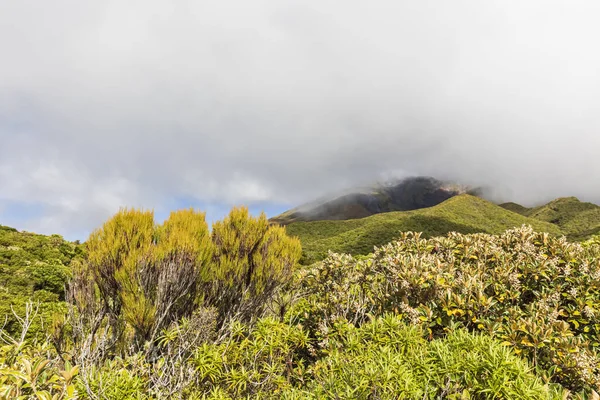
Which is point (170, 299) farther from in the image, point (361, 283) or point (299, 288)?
point (361, 283)

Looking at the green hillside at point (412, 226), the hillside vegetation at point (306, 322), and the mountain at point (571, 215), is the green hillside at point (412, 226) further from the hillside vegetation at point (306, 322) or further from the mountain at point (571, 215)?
the hillside vegetation at point (306, 322)

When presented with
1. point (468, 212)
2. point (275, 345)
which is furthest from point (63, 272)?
point (468, 212)

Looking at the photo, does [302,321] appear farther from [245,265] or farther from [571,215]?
[571,215]

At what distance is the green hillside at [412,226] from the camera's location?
241 ft

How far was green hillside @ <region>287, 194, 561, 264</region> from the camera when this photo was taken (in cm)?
7331

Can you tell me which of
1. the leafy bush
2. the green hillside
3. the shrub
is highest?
the green hillside

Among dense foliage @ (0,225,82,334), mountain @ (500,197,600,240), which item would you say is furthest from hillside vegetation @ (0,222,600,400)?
mountain @ (500,197,600,240)

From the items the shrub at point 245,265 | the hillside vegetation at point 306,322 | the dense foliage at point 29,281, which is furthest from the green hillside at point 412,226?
the hillside vegetation at point 306,322

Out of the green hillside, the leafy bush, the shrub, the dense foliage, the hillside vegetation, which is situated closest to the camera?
the hillside vegetation

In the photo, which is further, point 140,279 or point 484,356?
point 140,279

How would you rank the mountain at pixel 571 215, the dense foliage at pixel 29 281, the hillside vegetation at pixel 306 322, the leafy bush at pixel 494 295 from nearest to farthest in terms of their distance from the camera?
the hillside vegetation at pixel 306 322 < the leafy bush at pixel 494 295 < the dense foliage at pixel 29 281 < the mountain at pixel 571 215

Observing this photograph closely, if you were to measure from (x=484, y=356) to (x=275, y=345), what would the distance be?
288 centimetres

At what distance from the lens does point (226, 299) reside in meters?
6.78

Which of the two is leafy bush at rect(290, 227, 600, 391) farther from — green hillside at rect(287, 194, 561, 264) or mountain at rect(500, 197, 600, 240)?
mountain at rect(500, 197, 600, 240)
